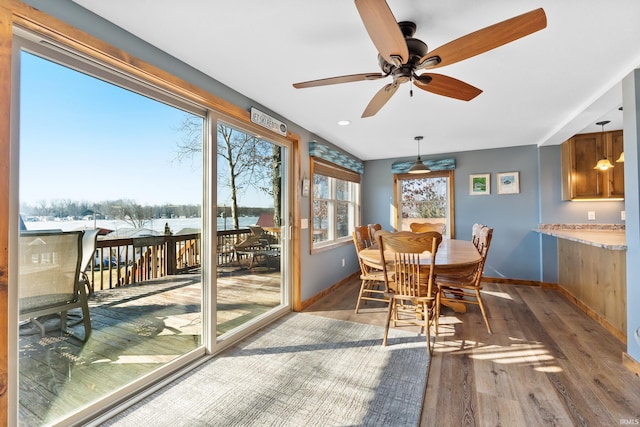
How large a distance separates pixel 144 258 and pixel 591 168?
18.2 ft

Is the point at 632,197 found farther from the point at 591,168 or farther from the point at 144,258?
the point at 144,258

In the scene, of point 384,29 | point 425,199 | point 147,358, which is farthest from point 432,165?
point 147,358

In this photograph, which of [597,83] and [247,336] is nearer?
[597,83]

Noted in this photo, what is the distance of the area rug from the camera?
5.49ft

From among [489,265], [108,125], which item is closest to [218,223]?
[108,125]

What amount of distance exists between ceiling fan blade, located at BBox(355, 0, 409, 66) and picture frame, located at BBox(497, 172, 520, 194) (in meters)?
4.13

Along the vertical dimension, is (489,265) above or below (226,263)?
below

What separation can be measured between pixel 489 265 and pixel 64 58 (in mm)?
5657

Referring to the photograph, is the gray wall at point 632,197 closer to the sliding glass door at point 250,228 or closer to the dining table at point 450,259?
the dining table at point 450,259

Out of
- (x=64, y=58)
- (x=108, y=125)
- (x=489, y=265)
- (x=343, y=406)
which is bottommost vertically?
(x=343, y=406)

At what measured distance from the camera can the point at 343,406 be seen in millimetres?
1774

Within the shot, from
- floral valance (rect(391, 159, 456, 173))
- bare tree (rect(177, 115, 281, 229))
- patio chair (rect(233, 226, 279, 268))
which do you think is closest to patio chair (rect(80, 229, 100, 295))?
bare tree (rect(177, 115, 281, 229))

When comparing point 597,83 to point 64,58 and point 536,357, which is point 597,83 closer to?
point 536,357

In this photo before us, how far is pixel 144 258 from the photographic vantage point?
78.5 inches
